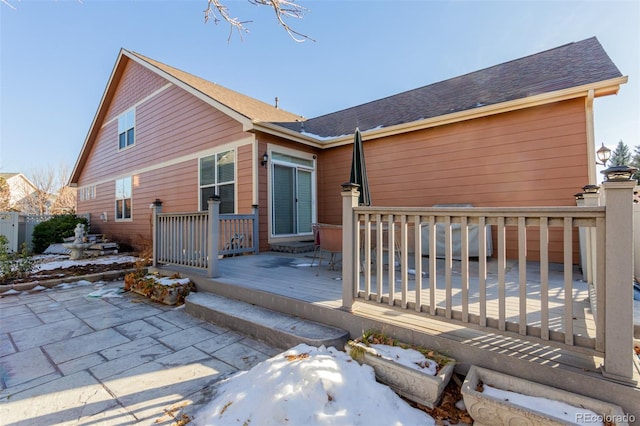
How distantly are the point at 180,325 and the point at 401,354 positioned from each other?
8.15ft

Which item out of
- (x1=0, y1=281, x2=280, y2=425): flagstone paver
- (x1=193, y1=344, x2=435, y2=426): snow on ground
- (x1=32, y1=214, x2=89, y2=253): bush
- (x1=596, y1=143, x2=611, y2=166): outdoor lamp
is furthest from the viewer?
(x1=32, y1=214, x2=89, y2=253): bush

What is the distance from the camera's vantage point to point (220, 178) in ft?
23.2

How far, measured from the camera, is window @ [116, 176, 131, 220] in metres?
10.1

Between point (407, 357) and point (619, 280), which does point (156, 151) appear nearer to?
point (407, 357)

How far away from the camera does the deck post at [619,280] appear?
4.55ft

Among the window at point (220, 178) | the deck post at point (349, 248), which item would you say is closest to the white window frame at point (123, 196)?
the window at point (220, 178)

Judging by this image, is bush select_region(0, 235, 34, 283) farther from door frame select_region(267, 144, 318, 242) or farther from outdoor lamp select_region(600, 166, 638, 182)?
outdoor lamp select_region(600, 166, 638, 182)

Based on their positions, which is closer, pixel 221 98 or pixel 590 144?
pixel 590 144

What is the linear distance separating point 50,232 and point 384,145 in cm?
1230

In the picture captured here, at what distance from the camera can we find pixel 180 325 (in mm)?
3180

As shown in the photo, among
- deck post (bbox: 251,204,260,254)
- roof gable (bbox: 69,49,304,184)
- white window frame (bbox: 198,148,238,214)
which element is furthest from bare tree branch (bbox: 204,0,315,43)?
white window frame (bbox: 198,148,238,214)

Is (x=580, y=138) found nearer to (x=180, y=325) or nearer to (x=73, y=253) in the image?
(x=180, y=325)

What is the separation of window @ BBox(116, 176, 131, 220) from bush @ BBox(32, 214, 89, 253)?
201 centimetres

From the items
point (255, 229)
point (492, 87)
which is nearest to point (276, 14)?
point (255, 229)
